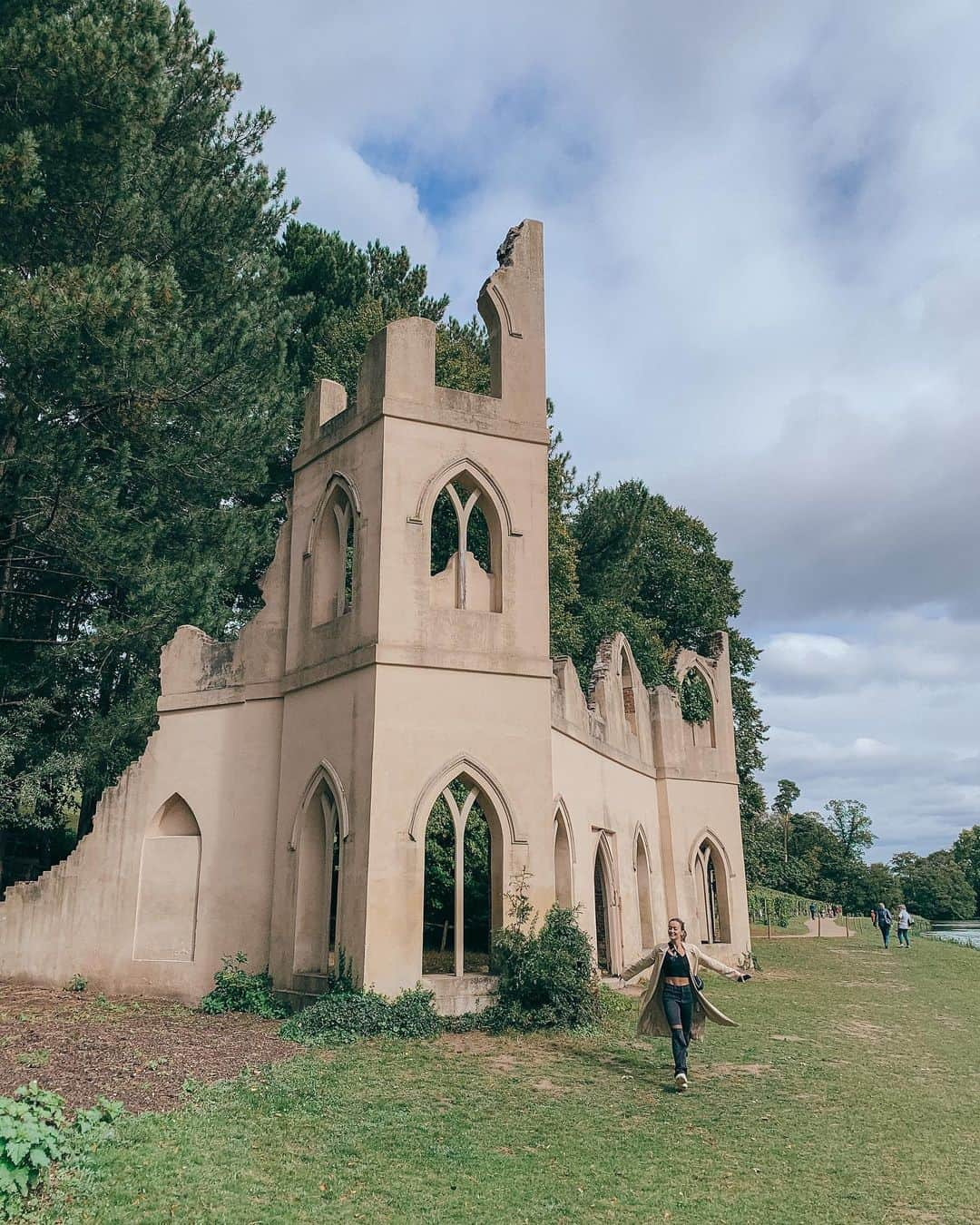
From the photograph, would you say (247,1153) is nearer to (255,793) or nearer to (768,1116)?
(768,1116)

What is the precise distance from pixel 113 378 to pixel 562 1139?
13.9 meters

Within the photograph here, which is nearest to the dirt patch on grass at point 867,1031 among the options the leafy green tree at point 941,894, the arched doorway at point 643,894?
the arched doorway at point 643,894

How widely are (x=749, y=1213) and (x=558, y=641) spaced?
19.6 metres

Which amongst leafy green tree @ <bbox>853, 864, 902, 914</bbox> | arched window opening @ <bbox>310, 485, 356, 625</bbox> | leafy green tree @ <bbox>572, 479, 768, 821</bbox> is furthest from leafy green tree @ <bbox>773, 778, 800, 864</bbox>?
arched window opening @ <bbox>310, 485, 356, 625</bbox>

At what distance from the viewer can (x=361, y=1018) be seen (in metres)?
11.3

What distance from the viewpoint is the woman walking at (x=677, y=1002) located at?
9758 mm

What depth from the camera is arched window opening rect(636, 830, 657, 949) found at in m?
20.2

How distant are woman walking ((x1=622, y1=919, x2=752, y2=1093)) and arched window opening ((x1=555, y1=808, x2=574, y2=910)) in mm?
5034

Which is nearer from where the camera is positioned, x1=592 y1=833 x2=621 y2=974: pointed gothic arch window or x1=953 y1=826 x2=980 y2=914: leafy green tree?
x1=592 y1=833 x2=621 y2=974: pointed gothic arch window

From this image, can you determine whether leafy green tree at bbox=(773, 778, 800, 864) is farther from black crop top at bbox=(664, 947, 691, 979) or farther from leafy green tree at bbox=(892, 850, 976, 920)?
black crop top at bbox=(664, 947, 691, 979)

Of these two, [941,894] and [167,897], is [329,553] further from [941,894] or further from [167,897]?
[941,894]

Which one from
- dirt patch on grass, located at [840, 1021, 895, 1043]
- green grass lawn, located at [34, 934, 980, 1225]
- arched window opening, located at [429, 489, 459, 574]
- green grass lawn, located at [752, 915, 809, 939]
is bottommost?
green grass lawn, located at [34, 934, 980, 1225]

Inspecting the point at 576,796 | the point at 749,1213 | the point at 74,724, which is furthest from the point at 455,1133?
the point at 74,724

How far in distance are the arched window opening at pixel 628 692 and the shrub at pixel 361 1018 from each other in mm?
10747
